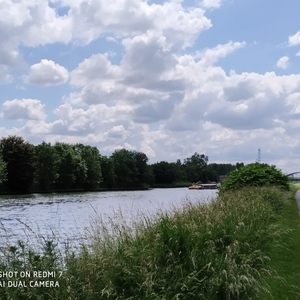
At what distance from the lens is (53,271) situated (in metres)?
6.77

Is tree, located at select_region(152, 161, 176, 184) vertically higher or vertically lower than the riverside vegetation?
higher

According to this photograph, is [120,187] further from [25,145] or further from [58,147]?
[25,145]

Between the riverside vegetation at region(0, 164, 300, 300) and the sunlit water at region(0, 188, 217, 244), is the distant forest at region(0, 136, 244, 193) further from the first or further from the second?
the riverside vegetation at region(0, 164, 300, 300)

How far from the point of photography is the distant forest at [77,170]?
78.1 m

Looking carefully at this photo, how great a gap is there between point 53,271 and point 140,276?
4.04ft

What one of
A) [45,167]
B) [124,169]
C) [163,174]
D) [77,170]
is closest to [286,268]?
[45,167]

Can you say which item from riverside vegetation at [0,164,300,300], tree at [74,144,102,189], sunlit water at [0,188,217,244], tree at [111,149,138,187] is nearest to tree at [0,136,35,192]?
tree at [74,144,102,189]

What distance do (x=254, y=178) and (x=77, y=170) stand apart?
70.5 m

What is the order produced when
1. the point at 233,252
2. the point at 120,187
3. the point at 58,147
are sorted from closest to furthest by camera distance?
the point at 233,252 < the point at 58,147 < the point at 120,187

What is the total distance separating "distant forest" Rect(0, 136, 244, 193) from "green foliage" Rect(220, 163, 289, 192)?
2099cm

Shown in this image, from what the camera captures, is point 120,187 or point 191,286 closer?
point 191,286

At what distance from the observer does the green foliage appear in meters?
25.3

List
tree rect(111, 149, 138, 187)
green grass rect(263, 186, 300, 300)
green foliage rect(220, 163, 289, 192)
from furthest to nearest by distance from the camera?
tree rect(111, 149, 138, 187)
green foliage rect(220, 163, 289, 192)
green grass rect(263, 186, 300, 300)

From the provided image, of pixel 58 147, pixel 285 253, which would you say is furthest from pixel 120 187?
pixel 285 253
